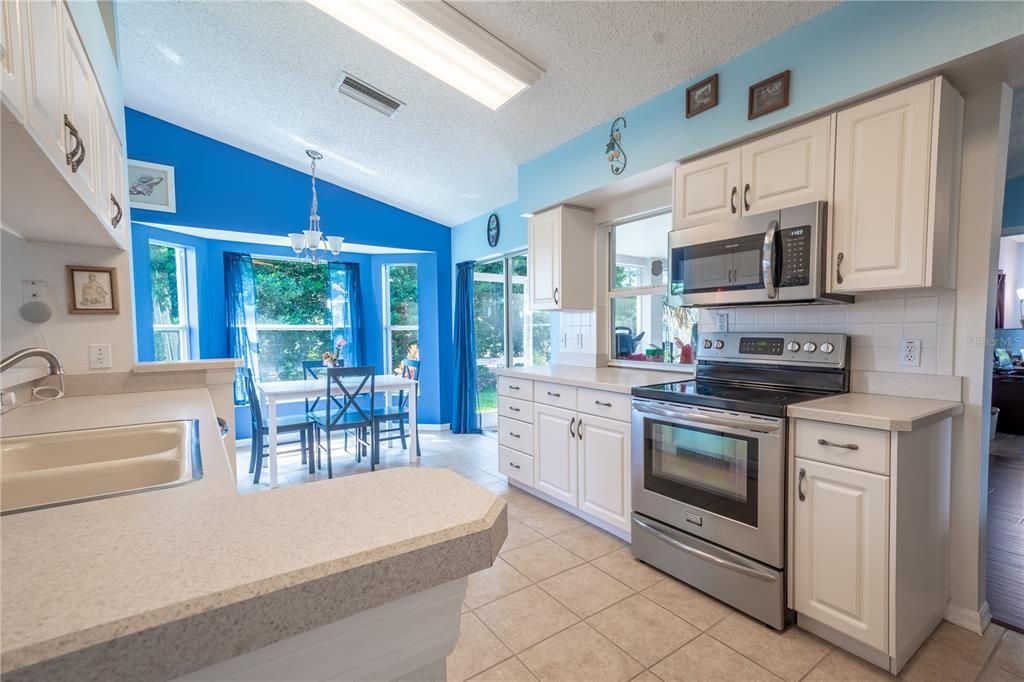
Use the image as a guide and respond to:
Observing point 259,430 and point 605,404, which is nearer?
point 605,404

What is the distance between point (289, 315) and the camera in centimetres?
532

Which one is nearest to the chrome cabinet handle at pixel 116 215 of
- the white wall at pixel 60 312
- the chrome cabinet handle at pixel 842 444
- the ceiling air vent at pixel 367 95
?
the white wall at pixel 60 312

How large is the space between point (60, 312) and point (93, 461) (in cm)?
110

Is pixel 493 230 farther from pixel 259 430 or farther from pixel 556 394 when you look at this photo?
pixel 259 430

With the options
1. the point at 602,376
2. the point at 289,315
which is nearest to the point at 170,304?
the point at 289,315

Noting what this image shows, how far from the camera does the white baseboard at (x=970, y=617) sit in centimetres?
179

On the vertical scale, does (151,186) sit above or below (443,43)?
below

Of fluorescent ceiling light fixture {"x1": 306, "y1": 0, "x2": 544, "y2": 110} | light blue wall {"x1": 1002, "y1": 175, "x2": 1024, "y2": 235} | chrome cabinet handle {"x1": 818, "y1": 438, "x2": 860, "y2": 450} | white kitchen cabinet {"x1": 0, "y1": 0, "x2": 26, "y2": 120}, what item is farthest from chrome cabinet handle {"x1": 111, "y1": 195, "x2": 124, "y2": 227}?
light blue wall {"x1": 1002, "y1": 175, "x2": 1024, "y2": 235}

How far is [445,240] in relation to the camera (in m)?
5.45

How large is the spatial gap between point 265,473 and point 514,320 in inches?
110

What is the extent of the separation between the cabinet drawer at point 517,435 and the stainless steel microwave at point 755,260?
1.43 metres

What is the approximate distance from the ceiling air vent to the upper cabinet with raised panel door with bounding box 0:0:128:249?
1235 mm

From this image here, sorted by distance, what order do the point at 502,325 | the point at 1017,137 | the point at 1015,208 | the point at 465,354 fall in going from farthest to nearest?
1. the point at 465,354
2. the point at 502,325
3. the point at 1015,208
4. the point at 1017,137

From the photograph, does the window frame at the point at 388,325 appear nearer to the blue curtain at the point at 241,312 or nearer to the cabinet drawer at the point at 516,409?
the blue curtain at the point at 241,312
